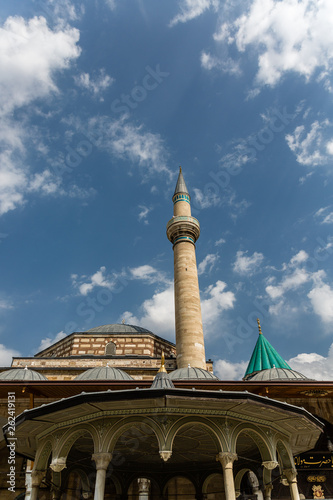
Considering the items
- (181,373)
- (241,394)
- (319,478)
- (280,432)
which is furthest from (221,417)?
(319,478)

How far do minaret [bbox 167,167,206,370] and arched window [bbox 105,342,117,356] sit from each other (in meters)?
5.48

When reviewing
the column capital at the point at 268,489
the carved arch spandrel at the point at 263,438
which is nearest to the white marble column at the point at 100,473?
the carved arch spandrel at the point at 263,438

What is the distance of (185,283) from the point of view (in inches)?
755

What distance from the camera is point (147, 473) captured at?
37.6 ft

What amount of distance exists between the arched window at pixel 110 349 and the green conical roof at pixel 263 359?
8062 mm

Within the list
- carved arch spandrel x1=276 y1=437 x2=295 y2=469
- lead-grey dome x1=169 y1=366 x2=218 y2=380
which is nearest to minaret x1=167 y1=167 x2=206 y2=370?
lead-grey dome x1=169 y1=366 x2=218 y2=380

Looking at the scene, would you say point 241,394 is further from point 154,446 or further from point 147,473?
point 147,473

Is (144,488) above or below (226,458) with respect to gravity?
above

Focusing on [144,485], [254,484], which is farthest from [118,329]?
[254,484]

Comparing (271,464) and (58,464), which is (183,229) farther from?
(58,464)

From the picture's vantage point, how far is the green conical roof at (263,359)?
23055 millimetres

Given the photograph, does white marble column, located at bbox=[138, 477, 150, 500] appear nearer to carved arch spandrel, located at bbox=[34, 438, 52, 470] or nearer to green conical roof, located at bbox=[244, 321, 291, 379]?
carved arch spandrel, located at bbox=[34, 438, 52, 470]

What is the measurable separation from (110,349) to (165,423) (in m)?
16.0

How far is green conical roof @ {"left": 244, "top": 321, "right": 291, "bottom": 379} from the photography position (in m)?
23.1
